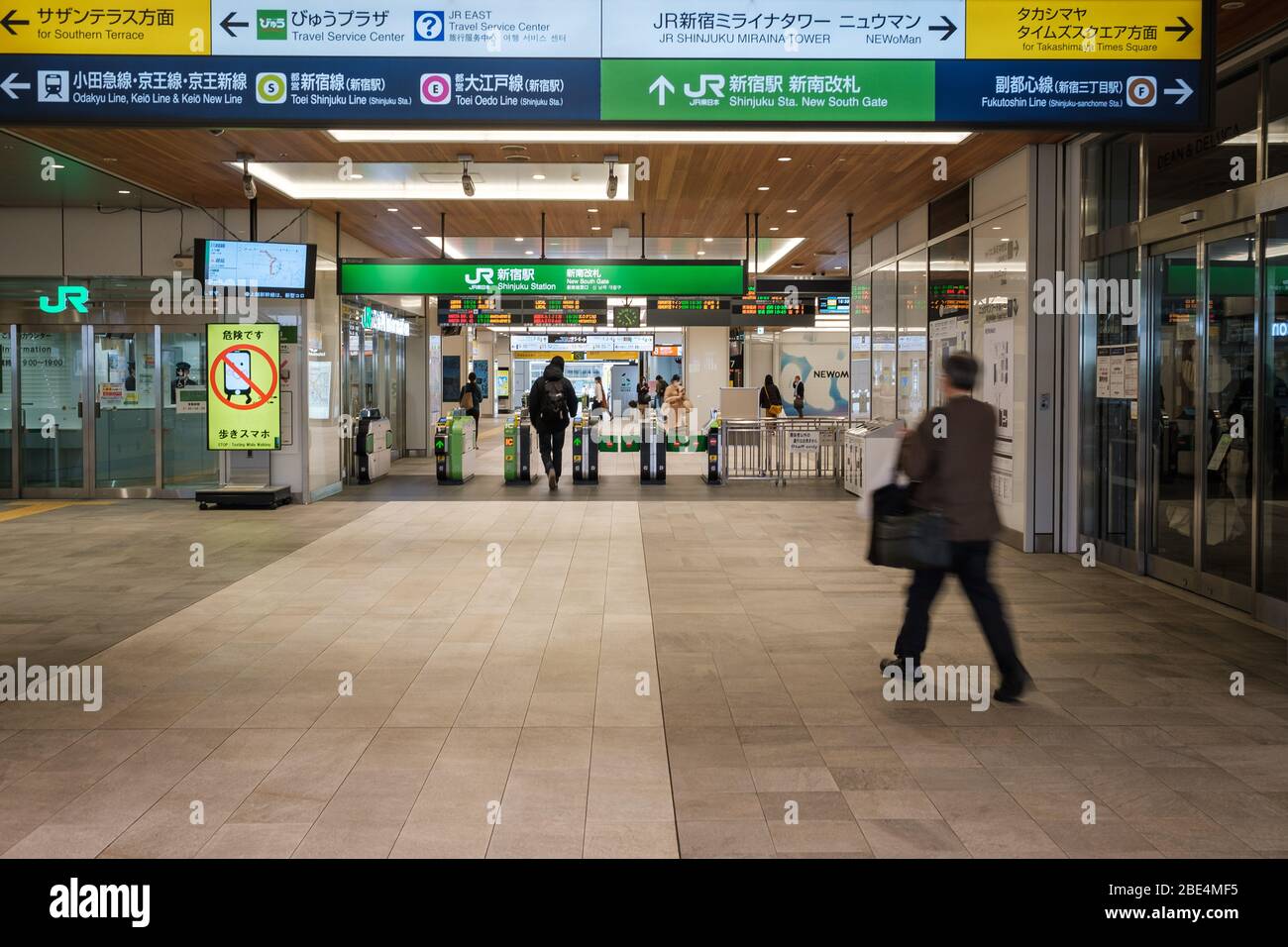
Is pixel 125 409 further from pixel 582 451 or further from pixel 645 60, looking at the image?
pixel 645 60

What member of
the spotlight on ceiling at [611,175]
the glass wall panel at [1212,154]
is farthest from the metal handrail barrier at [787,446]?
the glass wall panel at [1212,154]

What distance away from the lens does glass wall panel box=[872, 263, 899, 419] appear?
1330cm

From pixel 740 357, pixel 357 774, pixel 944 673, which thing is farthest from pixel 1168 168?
pixel 740 357

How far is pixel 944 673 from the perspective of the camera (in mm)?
5371

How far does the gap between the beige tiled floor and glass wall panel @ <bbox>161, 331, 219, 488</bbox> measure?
235 inches

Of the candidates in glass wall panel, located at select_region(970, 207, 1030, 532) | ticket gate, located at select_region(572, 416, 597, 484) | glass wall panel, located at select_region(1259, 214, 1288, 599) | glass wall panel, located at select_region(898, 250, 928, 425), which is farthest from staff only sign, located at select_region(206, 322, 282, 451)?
glass wall panel, located at select_region(1259, 214, 1288, 599)

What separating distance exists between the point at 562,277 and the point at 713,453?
4.05 m

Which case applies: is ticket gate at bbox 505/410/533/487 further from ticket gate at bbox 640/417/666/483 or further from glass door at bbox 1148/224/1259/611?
glass door at bbox 1148/224/1259/611

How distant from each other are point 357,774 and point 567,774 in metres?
0.79

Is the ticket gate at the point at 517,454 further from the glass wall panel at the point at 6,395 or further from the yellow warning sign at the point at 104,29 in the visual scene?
the yellow warning sign at the point at 104,29

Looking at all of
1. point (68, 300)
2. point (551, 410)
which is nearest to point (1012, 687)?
point (551, 410)

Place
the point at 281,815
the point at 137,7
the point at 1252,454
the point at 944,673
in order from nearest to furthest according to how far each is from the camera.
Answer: the point at 281,815
the point at 137,7
the point at 944,673
the point at 1252,454

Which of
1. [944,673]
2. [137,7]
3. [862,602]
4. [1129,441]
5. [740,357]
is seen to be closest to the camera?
[137,7]

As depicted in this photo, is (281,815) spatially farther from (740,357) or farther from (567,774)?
(740,357)
